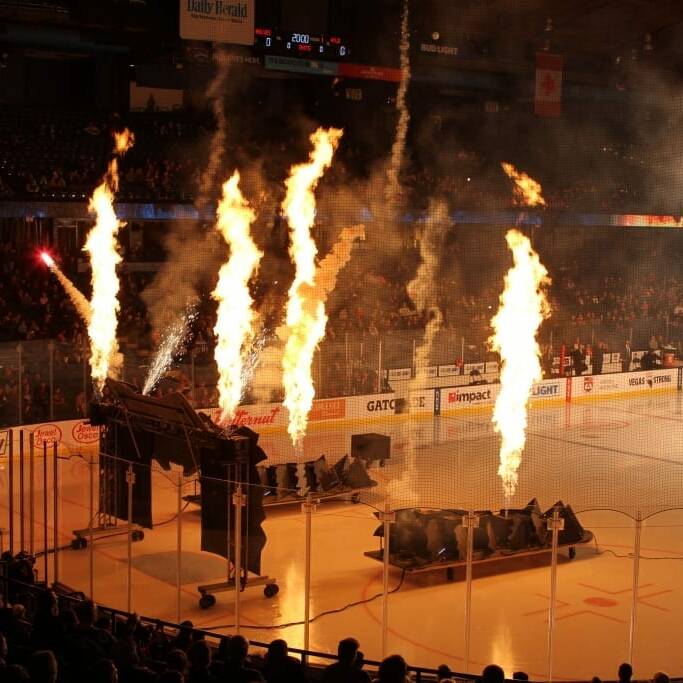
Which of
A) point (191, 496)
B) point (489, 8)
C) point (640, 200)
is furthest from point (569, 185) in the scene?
point (191, 496)

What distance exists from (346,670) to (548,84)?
2320 centimetres

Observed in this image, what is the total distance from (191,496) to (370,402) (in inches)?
270

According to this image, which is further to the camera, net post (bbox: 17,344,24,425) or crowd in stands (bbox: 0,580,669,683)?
net post (bbox: 17,344,24,425)

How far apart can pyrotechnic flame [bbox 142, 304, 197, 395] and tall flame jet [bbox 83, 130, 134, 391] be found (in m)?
0.67

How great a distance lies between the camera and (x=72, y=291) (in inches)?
830

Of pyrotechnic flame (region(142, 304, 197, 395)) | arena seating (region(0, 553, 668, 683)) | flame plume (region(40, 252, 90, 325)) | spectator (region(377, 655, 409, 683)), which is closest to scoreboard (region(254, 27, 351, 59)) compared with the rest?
pyrotechnic flame (region(142, 304, 197, 395))

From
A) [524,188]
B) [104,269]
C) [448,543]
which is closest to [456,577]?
[448,543]

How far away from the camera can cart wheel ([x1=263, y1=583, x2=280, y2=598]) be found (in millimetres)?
11320

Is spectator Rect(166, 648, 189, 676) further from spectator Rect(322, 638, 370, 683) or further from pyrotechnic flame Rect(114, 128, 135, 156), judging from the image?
pyrotechnic flame Rect(114, 128, 135, 156)

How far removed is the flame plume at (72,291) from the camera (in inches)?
814

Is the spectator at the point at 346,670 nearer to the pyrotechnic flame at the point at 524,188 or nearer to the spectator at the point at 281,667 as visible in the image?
the spectator at the point at 281,667

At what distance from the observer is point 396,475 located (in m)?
17.0

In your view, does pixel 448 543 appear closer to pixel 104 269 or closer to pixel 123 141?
pixel 104 269

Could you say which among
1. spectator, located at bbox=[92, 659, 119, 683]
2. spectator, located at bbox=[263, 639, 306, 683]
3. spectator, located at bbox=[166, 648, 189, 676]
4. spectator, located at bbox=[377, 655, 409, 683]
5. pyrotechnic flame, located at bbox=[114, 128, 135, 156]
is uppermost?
pyrotechnic flame, located at bbox=[114, 128, 135, 156]
